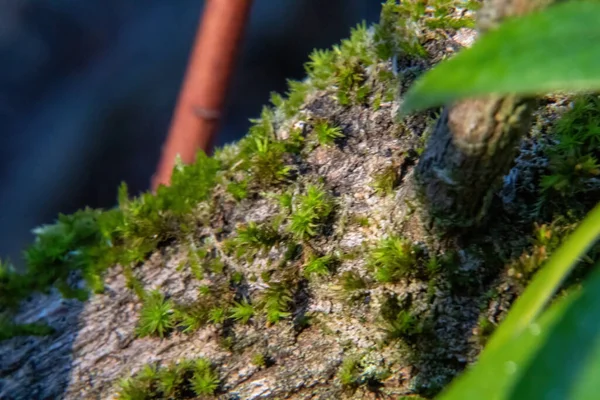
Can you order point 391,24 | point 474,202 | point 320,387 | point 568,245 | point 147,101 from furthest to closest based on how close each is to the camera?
1. point 147,101
2. point 391,24
3. point 320,387
4. point 474,202
5. point 568,245

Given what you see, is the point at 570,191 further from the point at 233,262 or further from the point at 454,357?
the point at 233,262

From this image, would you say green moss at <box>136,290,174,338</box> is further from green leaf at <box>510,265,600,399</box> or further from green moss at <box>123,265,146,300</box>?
green leaf at <box>510,265,600,399</box>

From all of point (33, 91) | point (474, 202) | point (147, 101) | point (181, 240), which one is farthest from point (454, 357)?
point (33, 91)

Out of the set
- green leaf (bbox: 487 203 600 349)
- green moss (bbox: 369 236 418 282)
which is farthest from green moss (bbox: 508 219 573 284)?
green leaf (bbox: 487 203 600 349)

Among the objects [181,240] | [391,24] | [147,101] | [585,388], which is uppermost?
[147,101]

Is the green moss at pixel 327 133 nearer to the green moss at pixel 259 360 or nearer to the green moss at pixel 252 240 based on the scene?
the green moss at pixel 252 240

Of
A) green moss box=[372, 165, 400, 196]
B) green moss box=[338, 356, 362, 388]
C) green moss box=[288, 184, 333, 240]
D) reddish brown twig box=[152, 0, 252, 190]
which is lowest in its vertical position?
green moss box=[338, 356, 362, 388]

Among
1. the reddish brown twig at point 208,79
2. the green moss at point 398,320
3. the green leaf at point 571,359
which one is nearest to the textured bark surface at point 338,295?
the green moss at point 398,320
